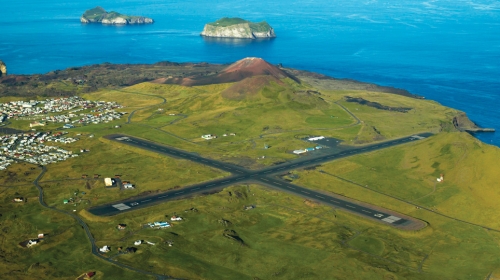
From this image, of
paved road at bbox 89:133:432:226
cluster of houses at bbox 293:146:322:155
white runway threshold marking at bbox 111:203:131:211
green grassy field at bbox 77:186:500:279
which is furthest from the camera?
cluster of houses at bbox 293:146:322:155

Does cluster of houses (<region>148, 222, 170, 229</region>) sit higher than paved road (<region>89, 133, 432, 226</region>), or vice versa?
cluster of houses (<region>148, 222, 170, 229</region>)

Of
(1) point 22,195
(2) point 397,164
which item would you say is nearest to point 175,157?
(1) point 22,195

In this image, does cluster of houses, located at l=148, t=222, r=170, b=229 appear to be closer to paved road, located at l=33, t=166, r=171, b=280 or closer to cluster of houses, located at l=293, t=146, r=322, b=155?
paved road, located at l=33, t=166, r=171, b=280

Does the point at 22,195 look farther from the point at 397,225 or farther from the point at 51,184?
the point at 397,225

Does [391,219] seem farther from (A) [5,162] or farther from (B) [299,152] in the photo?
(A) [5,162]

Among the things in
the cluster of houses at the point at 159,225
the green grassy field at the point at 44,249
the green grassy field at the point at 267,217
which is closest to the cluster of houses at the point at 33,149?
the green grassy field at the point at 267,217

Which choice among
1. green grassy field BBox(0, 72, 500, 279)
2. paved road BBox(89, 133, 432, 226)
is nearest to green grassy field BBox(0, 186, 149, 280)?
green grassy field BBox(0, 72, 500, 279)

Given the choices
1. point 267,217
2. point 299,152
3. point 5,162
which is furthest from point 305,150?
point 5,162
